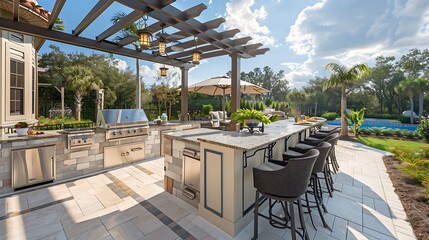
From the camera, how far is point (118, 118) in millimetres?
4199

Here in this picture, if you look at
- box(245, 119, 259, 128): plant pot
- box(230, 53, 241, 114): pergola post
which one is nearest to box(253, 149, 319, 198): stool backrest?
box(245, 119, 259, 128): plant pot

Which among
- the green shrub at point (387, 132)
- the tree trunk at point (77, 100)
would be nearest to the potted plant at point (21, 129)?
the tree trunk at point (77, 100)

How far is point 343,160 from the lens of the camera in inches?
196

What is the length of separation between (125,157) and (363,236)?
15.0 ft

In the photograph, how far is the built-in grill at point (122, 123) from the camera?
404 cm

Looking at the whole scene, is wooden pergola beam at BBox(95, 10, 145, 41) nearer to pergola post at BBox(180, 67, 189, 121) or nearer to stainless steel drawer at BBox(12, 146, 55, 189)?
stainless steel drawer at BBox(12, 146, 55, 189)

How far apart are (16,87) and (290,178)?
686 cm

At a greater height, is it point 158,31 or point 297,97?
point 297,97

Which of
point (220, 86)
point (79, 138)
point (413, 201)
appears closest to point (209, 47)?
point (220, 86)

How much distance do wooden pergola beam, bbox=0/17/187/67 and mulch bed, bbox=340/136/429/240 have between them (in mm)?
6228

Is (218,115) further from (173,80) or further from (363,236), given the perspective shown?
(363,236)

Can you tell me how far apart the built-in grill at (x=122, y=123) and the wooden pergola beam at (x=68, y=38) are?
1.57m

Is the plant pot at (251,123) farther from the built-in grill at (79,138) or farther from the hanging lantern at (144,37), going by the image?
the built-in grill at (79,138)

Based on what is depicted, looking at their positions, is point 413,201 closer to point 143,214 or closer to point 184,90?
point 143,214
